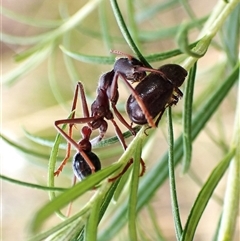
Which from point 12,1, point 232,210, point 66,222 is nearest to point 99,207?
point 66,222

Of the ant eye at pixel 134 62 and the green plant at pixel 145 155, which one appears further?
the ant eye at pixel 134 62

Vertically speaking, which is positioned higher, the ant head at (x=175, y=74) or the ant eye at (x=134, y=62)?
the ant eye at (x=134, y=62)

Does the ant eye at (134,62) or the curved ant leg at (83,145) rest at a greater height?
the ant eye at (134,62)

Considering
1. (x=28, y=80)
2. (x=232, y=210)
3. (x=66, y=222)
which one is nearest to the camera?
(x=66, y=222)

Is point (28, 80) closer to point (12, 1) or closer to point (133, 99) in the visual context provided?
point (12, 1)

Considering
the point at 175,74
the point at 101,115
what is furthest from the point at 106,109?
the point at 175,74

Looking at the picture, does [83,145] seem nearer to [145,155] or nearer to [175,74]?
[175,74]
